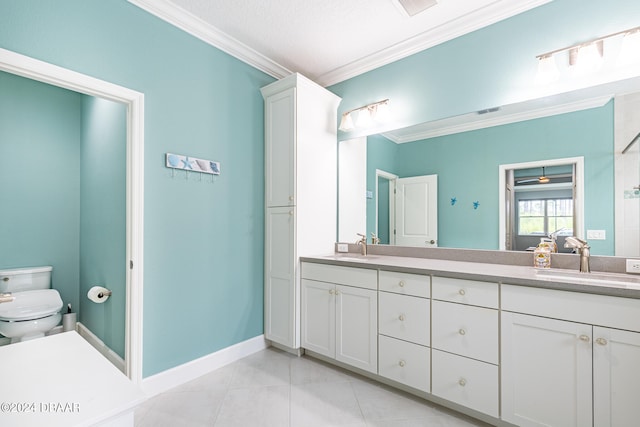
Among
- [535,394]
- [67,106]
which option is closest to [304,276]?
[535,394]

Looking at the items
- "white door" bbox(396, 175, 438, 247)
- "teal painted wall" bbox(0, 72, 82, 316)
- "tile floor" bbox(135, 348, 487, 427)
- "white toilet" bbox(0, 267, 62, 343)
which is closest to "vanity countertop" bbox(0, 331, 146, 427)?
"tile floor" bbox(135, 348, 487, 427)

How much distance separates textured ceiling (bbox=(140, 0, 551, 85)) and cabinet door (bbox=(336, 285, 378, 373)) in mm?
2025

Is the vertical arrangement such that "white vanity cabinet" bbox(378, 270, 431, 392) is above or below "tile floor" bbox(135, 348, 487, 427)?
above

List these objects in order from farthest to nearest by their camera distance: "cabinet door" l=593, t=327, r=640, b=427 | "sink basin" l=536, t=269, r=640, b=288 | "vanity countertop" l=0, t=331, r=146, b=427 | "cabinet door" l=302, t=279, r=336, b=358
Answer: "cabinet door" l=302, t=279, r=336, b=358 < "sink basin" l=536, t=269, r=640, b=288 < "cabinet door" l=593, t=327, r=640, b=427 < "vanity countertop" l=0, t=331, r=146, b=427

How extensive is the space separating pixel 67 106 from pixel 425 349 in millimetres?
4103

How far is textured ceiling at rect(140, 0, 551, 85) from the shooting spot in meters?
2.05

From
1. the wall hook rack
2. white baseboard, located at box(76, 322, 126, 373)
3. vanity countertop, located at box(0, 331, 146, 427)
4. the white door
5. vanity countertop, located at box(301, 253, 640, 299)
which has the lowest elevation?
white baseboard, located at box(76, 322, 126, 373)

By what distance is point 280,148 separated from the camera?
104 inches

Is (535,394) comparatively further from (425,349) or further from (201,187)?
(201,187)

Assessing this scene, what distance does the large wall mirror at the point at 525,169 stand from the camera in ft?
5.53

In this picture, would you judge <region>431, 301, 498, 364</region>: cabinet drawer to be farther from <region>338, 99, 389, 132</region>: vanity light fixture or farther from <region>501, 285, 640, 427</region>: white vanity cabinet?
<region>338, 99, 389, 132</region>: vanity light fixture

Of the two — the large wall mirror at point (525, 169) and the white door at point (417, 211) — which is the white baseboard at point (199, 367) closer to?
the large wall mirror at point (525, 169)

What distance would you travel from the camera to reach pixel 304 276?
2527mm

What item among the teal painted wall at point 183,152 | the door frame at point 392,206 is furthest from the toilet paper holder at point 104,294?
the door frame at point 392,206
